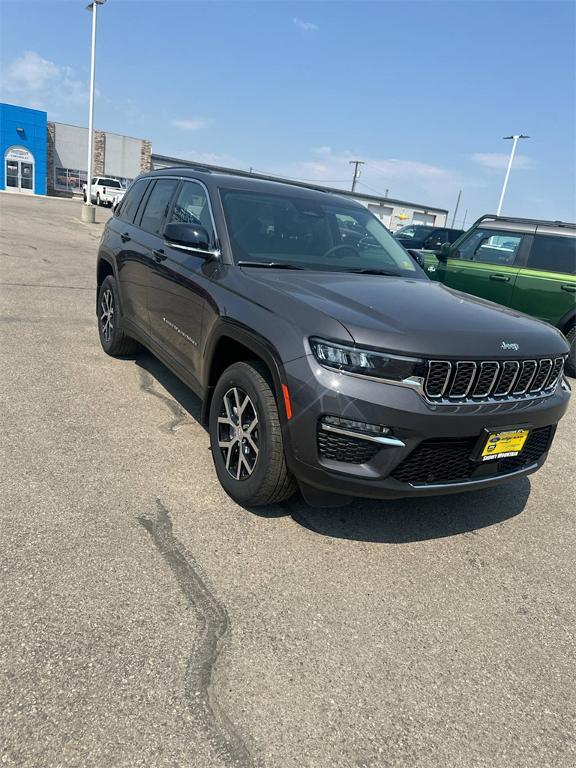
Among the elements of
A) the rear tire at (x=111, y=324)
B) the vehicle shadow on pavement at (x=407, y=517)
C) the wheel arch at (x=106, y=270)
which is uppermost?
the wheel arch at (x=106, y=270)

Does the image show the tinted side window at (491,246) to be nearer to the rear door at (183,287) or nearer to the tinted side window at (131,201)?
the tinted side window at (131,201)

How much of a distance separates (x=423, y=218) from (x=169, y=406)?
62828mm

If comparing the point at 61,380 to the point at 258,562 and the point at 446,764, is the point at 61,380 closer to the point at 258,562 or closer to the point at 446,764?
the point at 258,562

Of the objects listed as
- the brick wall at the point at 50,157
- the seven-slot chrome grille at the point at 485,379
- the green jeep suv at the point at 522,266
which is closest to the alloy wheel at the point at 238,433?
the seven-slot chrome grille at the point at 485,379

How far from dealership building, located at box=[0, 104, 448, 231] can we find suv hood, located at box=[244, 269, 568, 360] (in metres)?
41.4

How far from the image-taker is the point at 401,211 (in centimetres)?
5872

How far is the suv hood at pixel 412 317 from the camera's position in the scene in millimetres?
2621

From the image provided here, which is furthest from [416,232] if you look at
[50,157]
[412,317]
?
[50,157]

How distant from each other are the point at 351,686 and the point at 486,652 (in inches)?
26.8

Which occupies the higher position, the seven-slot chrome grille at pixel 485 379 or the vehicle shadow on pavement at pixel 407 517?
the seven-slot chrome grille at pixel 485 379

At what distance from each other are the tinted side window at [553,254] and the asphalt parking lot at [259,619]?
14.0 feet

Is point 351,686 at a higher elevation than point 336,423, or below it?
below

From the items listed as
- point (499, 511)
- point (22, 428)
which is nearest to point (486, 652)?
point (499, 511)

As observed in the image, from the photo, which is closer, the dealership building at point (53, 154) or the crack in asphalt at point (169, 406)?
the crack in asphalt at point (169, 406)
